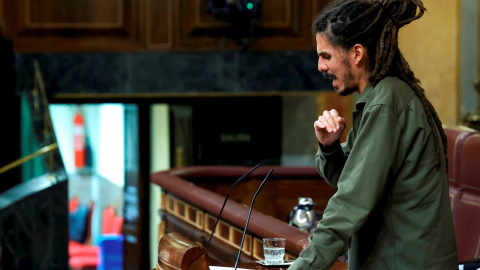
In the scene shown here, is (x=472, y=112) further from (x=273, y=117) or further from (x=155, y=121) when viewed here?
(x=155, y=121)

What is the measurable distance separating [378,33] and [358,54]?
0.05 meters

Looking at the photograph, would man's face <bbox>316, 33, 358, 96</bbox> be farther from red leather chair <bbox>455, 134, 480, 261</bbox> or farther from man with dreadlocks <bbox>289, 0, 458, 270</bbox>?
red leather chair <bbox>455, 134, 480, 261</bbox>

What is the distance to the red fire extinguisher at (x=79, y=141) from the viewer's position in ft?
23.0

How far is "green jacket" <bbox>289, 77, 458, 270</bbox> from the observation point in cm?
133

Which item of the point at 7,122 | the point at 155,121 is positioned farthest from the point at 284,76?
the point at 7,122

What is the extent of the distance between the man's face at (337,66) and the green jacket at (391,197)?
7cm

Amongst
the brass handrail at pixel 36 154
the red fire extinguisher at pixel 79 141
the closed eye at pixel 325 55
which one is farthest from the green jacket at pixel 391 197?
the red fire extinguisher at pixel 79 141

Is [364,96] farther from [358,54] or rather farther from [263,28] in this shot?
[263,28]

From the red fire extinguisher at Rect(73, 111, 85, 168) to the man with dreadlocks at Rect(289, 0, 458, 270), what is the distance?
5.74m

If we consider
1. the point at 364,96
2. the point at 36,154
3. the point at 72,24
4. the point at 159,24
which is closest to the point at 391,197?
the point at 364,96

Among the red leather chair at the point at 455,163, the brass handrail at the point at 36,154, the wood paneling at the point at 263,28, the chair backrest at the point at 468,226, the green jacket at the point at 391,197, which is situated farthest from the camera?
the wood paneling at the point at 263,28

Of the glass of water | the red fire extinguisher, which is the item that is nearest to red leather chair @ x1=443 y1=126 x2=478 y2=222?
the glass of water

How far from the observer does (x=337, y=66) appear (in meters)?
1.45

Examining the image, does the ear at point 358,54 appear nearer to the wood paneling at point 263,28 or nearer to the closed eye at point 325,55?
the closed eye at point 325,55
